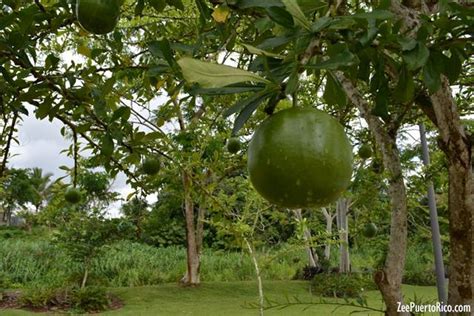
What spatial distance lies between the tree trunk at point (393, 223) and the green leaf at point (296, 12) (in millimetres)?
1063

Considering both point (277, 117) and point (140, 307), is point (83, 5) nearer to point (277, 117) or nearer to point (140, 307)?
point (277, 117)

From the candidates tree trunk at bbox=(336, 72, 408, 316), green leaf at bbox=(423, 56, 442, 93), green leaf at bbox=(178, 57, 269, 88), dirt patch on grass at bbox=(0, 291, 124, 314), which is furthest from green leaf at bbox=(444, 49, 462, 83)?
dirt patch on grass at bbox=(0, 291, 124, 314)

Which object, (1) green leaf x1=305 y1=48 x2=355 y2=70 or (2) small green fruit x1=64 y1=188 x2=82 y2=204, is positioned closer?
(1) green leaf x1=305 y1=48 x2=355 y2=70

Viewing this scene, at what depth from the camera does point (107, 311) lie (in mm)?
6090

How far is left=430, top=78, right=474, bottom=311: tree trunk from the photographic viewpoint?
1.34m

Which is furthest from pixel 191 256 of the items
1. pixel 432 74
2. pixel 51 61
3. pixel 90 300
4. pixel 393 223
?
pixel 432 74

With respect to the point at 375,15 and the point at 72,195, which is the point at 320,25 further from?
the point at 72,195

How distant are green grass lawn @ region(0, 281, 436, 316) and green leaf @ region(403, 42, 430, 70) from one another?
15.6ft

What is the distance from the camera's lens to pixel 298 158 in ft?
2.07

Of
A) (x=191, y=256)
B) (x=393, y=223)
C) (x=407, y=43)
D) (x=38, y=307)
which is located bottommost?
(x=38, y=307)

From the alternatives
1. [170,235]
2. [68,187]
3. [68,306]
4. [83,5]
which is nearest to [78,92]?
[83,5]

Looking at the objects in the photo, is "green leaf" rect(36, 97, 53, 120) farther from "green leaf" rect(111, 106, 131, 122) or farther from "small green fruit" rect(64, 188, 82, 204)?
"small green fruit" rect(64, 188, 82, 204)

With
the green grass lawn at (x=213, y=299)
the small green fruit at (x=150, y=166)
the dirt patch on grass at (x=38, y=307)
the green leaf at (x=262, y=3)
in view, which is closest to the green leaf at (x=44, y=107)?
the small green fruit at (x=150, y=166)

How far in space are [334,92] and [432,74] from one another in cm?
15
